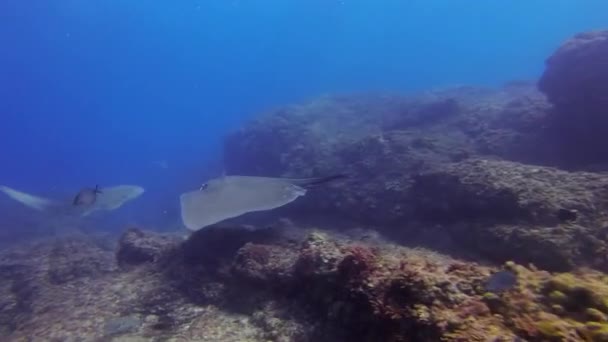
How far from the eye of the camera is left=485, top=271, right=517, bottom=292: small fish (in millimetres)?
3303

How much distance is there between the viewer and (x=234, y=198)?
268 inches

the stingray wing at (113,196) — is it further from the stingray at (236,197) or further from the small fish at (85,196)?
the stingray at (236,197)

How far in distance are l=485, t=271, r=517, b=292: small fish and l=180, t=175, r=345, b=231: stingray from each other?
134 inches

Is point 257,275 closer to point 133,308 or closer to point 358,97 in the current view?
point 133,308

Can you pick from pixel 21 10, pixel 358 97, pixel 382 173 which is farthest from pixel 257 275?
pixel 21 10

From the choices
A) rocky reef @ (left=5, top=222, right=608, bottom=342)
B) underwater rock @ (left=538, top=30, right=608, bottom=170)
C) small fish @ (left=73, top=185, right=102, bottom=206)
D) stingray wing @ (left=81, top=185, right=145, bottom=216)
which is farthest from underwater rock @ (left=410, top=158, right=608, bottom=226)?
small fish @ (left=73, top=185, right=102, bottom=206)

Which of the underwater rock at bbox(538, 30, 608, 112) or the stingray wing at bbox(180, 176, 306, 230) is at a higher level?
the underwater rock at bbox(538, 30, 608, 112)

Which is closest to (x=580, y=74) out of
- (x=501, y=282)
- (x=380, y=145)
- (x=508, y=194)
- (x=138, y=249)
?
(x=380, y=145)

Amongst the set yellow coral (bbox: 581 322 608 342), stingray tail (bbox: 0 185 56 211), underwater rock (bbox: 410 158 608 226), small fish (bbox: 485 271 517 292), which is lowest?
yellow coral (bbox: 581 322 608 342)

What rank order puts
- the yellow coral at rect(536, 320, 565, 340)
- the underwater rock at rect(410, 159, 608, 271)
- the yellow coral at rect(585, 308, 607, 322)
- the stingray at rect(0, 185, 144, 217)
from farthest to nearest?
the stingray at rect(0, 185, 144, 217)
the underwater rock at rect(410, 159, 608, 271)
the yellow coral at rect(585, 308, 607, 322)
the yellow coral at rect(536, 320, 565, 340)

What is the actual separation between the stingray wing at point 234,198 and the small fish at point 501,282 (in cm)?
381

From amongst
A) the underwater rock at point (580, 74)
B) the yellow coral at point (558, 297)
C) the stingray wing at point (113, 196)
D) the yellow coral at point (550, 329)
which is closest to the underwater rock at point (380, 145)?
the underwater rock at point (580, 74)

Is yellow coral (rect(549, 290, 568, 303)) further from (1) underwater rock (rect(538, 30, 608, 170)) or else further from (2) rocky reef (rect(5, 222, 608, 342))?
(1) underwater rock (rect(538, 30, 608, 170))

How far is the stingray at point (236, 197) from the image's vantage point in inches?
256
